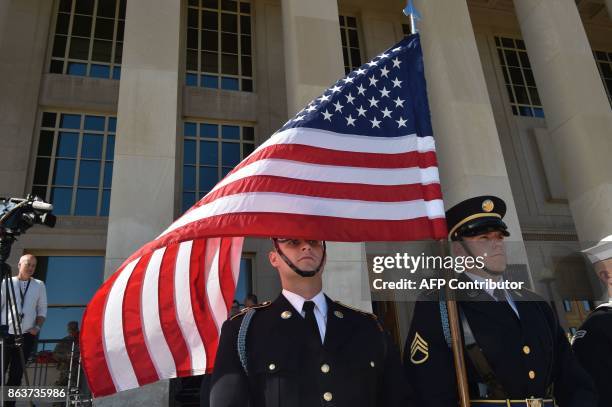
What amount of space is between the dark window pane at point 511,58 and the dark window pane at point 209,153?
9632 millimetres

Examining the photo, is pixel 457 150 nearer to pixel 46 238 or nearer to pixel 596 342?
pixel 596 342

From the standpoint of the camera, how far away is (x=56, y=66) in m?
12.5

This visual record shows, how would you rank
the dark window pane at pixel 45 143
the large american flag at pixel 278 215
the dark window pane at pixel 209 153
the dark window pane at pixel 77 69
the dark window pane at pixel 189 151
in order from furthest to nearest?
the dark window pane at pixel 77 69
the dark window pane at pixel 209 153
the dark window pane at pixel 189 151
the dark window pane at pixel 45 143
the large american flag at pixel 278 215

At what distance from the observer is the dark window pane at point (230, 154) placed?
12.5m

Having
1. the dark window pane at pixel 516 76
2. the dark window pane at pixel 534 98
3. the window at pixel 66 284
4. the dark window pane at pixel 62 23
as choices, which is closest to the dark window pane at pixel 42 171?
the window at pixel 66 284

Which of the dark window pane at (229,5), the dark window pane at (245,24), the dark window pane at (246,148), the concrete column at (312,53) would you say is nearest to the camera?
the concrete column at (312,53)

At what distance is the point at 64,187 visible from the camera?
1149cm

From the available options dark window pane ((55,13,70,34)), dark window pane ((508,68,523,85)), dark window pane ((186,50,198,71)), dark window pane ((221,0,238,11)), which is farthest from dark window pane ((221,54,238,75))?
dark window pane ((508,68,523,85))

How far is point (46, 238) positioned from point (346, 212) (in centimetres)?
966

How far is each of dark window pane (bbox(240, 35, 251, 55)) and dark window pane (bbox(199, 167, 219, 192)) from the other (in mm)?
3772

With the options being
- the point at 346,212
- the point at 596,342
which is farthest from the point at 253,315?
the point at 596,342

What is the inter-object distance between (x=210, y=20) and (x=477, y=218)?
42.1ft

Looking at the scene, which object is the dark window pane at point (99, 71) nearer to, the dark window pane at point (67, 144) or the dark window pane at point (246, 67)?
the dark window pane at point (67, 144)

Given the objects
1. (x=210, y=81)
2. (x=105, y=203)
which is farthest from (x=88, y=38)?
(x=105, y=203)
